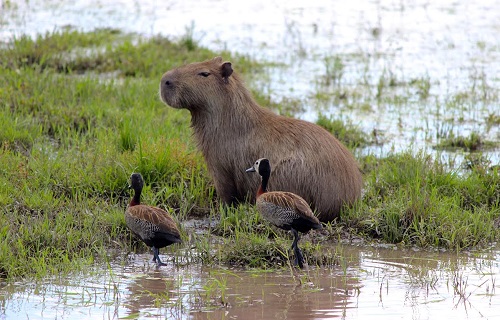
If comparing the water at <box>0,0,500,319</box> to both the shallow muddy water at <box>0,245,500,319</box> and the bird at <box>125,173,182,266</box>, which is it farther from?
the bird at <box>125,173,182,266</box>

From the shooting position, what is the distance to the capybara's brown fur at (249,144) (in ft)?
22.5

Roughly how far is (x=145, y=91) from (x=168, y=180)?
246cm

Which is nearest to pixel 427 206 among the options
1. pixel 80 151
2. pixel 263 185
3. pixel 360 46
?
pixel 263 185

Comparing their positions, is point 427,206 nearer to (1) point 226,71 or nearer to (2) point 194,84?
(1) point 226,71

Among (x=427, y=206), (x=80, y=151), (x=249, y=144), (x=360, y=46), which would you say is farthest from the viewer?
(x=360, y=46)

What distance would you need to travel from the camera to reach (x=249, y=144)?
703 cm

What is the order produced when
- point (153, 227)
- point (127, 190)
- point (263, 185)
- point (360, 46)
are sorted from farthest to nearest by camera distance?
point (360, 46), point (127, 190), point (263, 185), point (153, 227)

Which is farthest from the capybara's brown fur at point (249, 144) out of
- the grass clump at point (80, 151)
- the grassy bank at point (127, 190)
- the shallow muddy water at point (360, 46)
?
the shallow muddy water at point (360, 46)

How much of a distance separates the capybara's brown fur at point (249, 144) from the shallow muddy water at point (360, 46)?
1.86 m

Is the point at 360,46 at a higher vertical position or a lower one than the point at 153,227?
higher

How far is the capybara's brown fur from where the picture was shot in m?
6.87

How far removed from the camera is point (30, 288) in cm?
540

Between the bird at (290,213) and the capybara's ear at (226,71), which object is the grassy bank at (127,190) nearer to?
the bird at (290,213)

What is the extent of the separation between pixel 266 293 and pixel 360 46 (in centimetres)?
770
